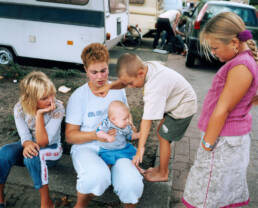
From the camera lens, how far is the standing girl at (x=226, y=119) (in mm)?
1561

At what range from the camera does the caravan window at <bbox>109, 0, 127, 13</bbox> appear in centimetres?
622

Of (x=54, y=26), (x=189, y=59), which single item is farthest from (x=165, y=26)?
(x=54, y=26)

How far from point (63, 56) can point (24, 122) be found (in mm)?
4047

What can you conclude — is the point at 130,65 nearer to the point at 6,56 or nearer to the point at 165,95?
the point at 165,95

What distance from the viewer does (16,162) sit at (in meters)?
2.23

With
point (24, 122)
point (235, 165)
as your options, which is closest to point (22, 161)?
point (24, 122)

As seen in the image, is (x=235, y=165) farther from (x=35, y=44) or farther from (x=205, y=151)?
(x=35, y=44)

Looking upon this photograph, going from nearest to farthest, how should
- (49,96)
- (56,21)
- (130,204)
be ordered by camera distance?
(130,204) → (49,96) → (56,21)

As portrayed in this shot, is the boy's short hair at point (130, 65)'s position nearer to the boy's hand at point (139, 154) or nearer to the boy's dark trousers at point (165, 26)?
the boy's hand at point (139, 154)

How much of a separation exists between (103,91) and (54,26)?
4088mm

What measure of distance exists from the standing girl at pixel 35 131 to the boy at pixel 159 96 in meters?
0.49

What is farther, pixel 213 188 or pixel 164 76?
pixel 164 76

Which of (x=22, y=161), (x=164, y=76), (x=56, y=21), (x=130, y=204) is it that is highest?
(x=56, y=21)

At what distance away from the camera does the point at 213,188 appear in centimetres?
185
